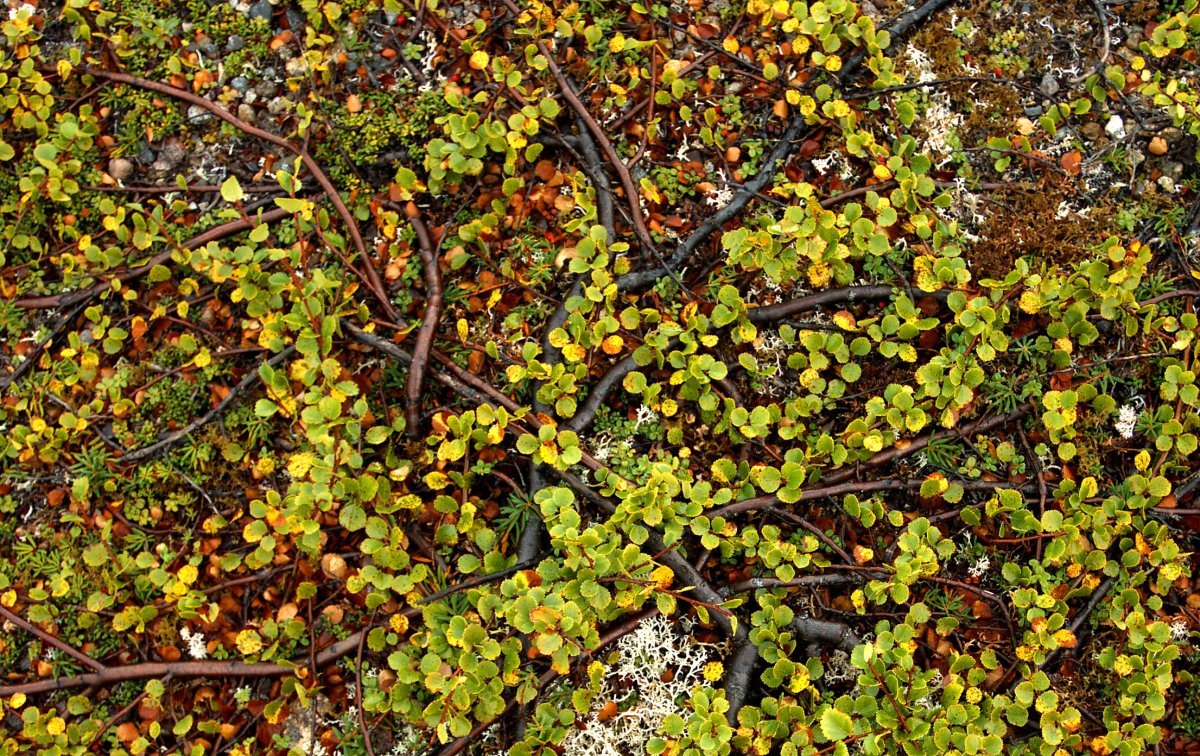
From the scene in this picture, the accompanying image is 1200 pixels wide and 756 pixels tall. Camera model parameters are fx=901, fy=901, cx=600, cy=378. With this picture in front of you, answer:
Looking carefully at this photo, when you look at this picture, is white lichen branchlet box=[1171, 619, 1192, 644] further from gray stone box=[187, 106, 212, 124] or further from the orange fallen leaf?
gray stone box=[187, 106, 212, 124]

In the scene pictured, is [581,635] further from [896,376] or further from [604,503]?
[896,376]

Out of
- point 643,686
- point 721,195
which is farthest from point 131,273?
point 643,686

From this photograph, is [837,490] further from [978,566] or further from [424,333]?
[424,333]

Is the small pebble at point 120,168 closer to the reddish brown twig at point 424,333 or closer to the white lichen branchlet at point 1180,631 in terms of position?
the reddish brown twig at point 424,333

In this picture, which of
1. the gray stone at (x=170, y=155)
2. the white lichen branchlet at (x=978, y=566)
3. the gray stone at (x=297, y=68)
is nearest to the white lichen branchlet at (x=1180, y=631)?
the white lichen branchlet at (x=978, y=566)

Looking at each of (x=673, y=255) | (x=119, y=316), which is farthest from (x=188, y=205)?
(x=673, y=255)
